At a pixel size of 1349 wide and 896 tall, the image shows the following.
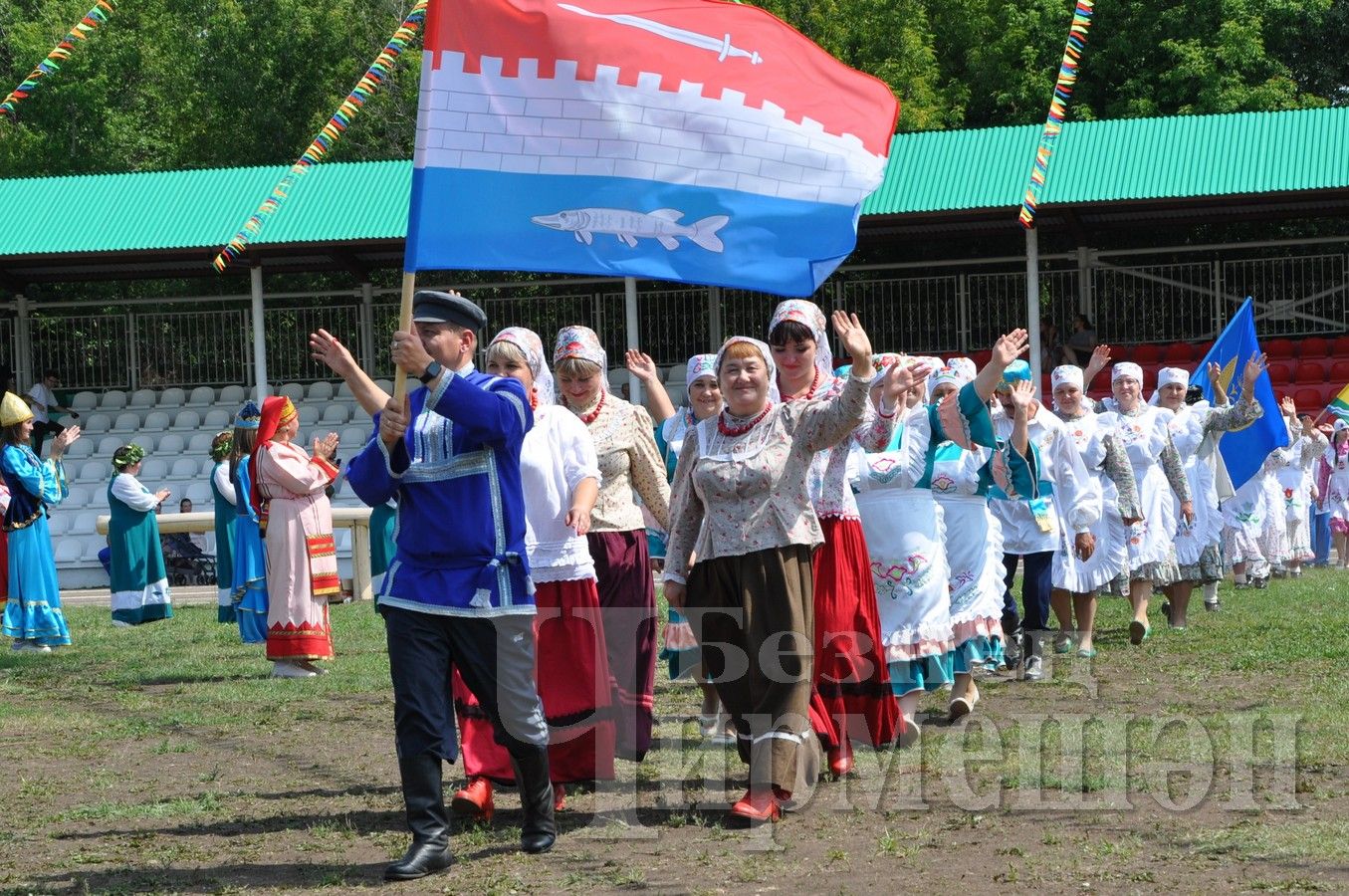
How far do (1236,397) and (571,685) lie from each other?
9525 mm

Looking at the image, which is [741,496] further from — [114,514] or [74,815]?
[114,514]

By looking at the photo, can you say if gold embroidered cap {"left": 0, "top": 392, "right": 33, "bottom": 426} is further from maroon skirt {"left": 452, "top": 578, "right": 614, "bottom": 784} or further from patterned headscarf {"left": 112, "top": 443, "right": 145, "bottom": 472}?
maroon skirt {"left": 452, "top": 578, "right": 614, "bottom": 784}

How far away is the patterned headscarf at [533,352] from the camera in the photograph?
22.3 feet

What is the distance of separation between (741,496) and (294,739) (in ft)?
10.7

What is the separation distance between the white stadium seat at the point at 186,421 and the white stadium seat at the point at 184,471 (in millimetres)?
1513

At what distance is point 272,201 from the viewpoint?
1234 centimetres

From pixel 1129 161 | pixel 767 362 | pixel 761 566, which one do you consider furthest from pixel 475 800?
pixel 1129 161

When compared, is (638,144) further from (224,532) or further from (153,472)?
(153,472)

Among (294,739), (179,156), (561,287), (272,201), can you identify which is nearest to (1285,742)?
(294,739)

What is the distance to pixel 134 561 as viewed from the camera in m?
16.6

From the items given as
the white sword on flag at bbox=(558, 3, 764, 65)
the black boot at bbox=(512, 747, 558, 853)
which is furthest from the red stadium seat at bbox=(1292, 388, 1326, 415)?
the black boot at bbox=(512, 747, 558, 853)

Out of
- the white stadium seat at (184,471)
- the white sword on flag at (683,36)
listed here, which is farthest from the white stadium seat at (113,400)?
the white sword on flag at (683,36)

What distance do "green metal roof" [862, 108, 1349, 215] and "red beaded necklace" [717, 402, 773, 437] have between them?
17.7 m

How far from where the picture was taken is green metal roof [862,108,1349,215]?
23.7 meters
